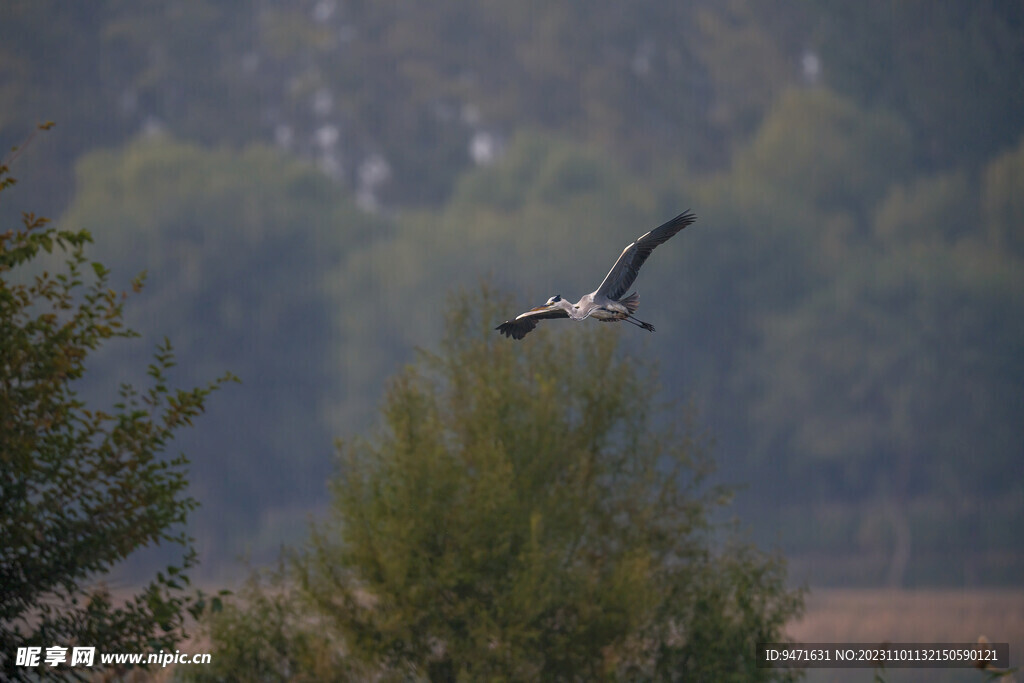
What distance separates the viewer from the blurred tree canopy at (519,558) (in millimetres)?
24641

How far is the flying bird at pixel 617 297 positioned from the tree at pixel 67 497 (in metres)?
4.63

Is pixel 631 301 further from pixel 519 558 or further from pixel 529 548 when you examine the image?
pixel 529 548

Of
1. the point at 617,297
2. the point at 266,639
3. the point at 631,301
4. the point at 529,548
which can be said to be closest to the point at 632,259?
the point at 617,297

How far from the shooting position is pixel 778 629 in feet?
Answer: 84.2

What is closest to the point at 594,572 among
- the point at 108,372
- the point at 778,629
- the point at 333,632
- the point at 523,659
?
the point at 523,659

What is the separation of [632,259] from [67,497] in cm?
827

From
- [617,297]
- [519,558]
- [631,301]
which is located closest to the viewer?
[631,301]

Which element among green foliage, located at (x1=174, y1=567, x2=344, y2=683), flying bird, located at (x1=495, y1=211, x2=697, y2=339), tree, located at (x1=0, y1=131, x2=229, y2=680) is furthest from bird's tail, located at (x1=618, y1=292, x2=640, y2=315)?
green foliage, located at (x1=174, y1=567, x2=344, y2=683)

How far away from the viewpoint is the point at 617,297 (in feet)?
45.2

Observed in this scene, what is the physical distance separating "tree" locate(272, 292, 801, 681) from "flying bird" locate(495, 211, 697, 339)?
11702 millimetres

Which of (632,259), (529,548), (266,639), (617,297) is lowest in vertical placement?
(266,639)

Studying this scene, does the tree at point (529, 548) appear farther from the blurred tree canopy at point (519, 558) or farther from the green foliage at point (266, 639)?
the green foliage at point (266, 639)

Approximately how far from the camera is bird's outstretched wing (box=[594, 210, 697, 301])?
13492 mm

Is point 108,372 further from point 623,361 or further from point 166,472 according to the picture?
point 166,472
